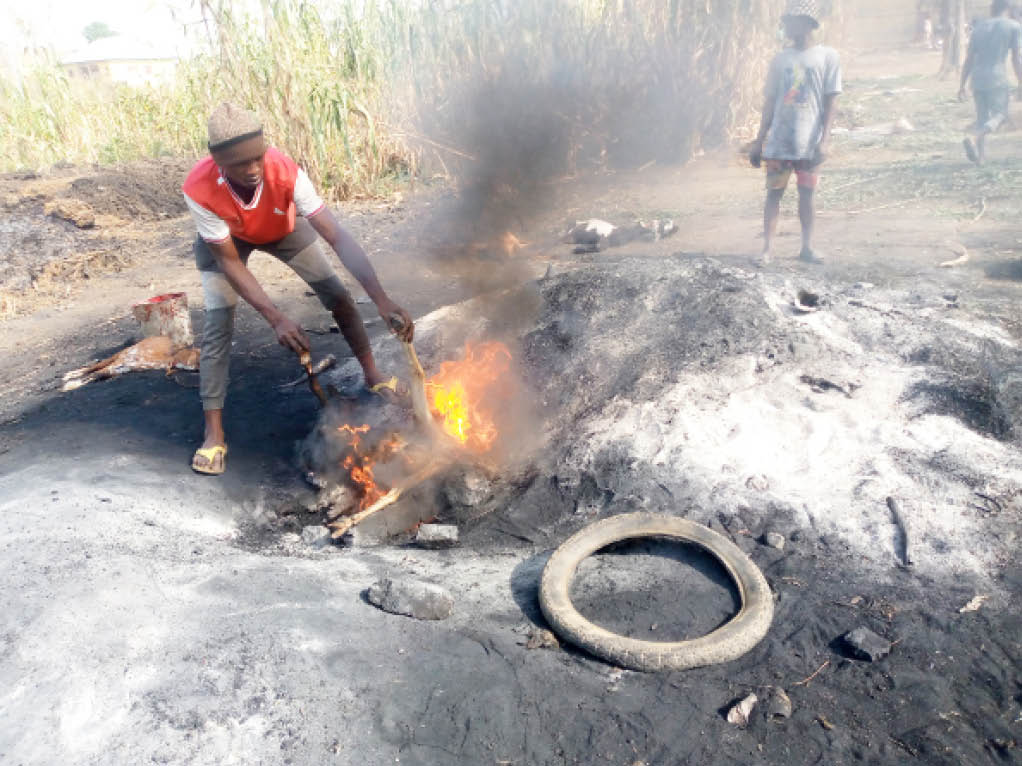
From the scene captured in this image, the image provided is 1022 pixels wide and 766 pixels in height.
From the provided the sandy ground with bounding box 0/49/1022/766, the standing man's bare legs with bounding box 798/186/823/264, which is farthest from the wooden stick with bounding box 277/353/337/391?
the standing man's bare legs with bounding box 798/186/823/264

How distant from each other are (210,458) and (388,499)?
1094 millimetres

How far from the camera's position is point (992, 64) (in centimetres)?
931

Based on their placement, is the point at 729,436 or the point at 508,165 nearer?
the point at 729,436

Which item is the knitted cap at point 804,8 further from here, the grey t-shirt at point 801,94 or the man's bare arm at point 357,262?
the man's bare arm at point 357,262

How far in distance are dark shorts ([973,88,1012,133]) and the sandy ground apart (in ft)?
13.6

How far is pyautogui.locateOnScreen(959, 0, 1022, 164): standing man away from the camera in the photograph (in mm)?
9102

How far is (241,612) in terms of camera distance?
2.70m

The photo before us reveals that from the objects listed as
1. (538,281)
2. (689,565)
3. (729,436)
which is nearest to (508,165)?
(538,281)

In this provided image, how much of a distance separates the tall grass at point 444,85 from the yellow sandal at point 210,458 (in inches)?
264

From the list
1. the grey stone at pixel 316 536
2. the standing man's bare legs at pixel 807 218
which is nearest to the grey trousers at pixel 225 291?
the grey stone at pixel 316 536

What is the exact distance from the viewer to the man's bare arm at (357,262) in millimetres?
4125

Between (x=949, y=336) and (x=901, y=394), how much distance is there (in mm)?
680

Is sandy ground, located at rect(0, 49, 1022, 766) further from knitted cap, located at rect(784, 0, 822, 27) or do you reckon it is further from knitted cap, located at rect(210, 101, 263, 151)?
knitted cap, located at rect(784, 0, 822, 27)

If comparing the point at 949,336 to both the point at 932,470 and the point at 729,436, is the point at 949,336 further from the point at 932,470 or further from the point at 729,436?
the point at 729,436
